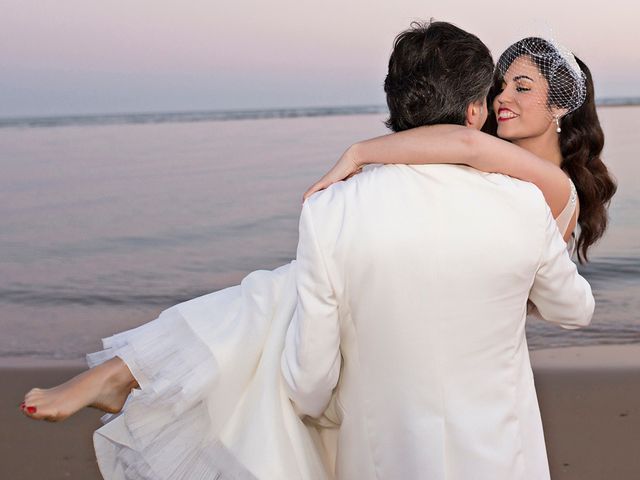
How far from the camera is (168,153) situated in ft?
56.2

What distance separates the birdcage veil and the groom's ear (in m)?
0.93

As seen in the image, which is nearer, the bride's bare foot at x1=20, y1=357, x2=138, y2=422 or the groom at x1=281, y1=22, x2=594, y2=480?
the groom at x1=281, y1=22, x2=594, y2=480

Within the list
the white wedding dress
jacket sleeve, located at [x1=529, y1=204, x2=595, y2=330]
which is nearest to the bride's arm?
jacket sleeve, located at [x1=529, y1=204, x2=595, y2=330]

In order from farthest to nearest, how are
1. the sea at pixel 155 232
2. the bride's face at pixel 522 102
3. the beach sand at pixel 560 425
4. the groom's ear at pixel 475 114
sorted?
the sea at pixel 155 232
the beach sand at pixel 560 425
the bride's face at pixel 522 102
the groom's ear at pixel 475 114

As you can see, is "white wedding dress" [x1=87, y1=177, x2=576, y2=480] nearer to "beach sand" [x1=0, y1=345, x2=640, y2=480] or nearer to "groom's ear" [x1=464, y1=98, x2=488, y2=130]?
"groom's ear" [x1=464, y1=98, x2=488, y2=130]

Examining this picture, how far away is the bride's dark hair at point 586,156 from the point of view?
331cm

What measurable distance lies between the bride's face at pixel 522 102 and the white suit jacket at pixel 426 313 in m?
0.88

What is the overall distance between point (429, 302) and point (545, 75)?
4.22ft

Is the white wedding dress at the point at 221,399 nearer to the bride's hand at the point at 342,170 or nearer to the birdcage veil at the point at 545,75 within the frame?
the bride's hand at the point at 342,170

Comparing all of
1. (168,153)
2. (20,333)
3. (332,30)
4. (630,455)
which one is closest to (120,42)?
(332,30)

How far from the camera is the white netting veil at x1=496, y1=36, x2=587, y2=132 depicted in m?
3.24

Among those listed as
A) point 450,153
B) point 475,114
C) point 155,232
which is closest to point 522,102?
point 475,114

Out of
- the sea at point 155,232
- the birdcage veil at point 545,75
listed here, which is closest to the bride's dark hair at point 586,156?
the birdcage veil at point 545,75

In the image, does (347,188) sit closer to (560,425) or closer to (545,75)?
(545,75)
